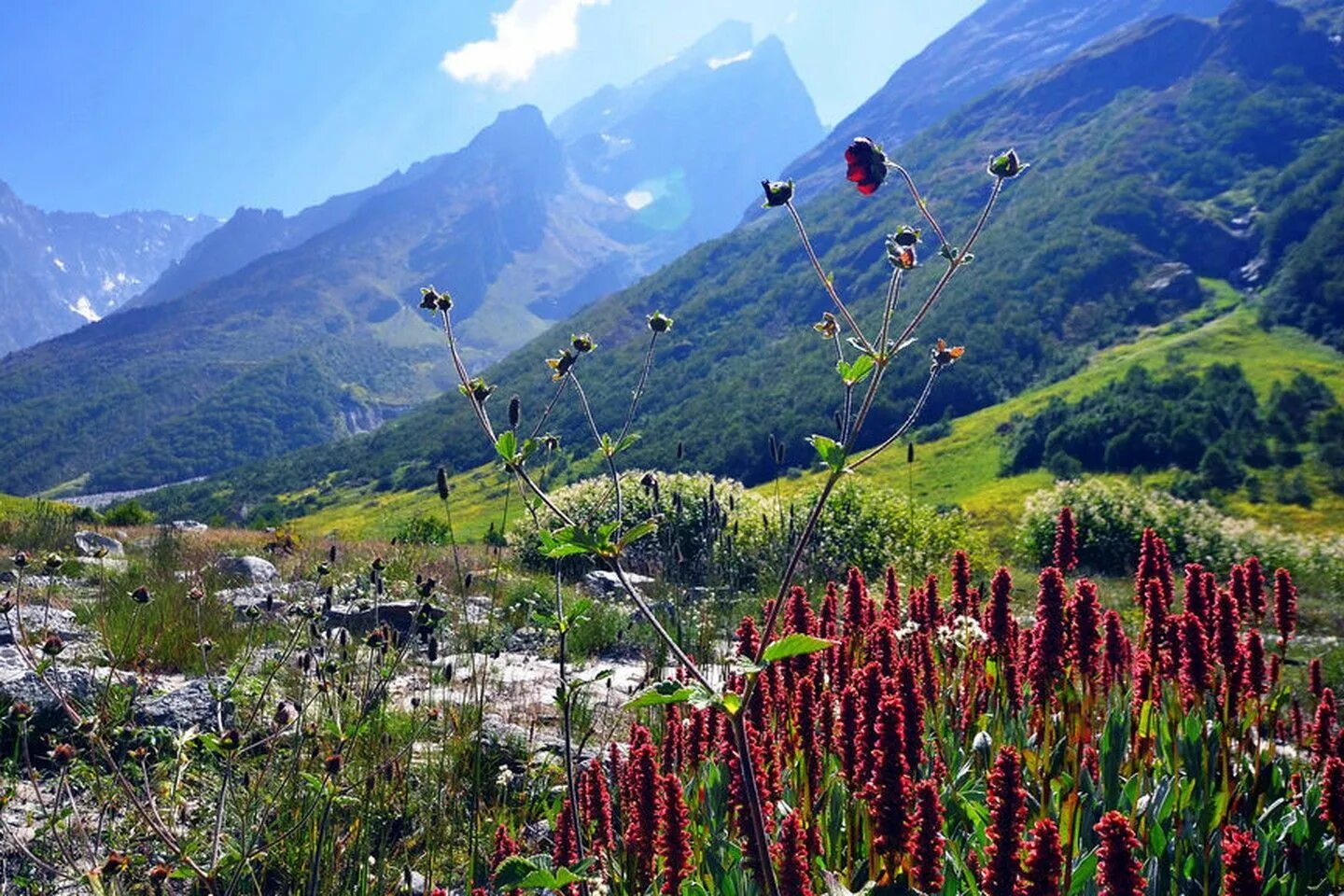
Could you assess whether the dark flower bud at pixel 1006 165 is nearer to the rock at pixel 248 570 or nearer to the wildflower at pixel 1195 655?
the wildflower at pixel 1195 655

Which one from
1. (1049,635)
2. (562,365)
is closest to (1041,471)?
(1049,635)

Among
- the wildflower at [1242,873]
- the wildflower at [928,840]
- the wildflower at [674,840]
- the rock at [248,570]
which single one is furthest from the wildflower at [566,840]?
the rock at [248,570]

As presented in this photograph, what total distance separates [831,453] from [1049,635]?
203 cm

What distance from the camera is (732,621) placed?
9273 mm

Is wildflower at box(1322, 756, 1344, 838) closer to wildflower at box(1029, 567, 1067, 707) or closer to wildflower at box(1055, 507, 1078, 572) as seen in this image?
wildflower at box(1029, 567, 1067, 707)

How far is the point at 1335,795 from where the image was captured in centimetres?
248

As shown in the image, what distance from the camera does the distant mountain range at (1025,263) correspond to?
93062 mm

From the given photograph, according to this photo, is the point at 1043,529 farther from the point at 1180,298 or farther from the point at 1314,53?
the point at 1314,53

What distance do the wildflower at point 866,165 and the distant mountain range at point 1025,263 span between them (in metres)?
59.0

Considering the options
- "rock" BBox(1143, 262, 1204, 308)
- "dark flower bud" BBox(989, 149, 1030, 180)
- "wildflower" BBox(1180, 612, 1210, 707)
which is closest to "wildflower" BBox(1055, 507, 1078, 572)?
→ "wildflower" BBox(1180, 612, 1210, 707)

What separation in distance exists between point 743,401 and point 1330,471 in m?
58.7

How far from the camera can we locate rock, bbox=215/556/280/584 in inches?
412

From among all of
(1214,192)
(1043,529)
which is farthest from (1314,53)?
(1043,529)

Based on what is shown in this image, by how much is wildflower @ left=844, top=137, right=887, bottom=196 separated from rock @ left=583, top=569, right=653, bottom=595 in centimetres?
956
